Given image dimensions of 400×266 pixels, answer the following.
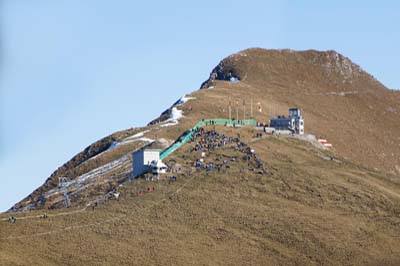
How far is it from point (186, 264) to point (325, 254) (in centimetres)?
1762

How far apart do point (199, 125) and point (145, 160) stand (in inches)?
815

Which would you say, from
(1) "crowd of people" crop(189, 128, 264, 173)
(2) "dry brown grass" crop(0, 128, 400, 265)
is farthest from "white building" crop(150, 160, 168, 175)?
(1) "crowd of people" crop(189, 128, 264, 173)

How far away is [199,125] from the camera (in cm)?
16588

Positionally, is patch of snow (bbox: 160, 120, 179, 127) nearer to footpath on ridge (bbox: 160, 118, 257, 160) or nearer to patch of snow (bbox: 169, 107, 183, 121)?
patch of snow (bbox: 169, 107, 183, 121)

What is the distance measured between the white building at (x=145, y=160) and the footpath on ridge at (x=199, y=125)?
232 centimetres

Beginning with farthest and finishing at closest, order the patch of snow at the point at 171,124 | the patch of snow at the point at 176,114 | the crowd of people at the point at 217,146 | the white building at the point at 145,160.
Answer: the patch of snow at the point at 176,114 → the patch of snow at the point at 171,124 → the crowd of people at the point at 217,146 → the white building at the point at 145,160

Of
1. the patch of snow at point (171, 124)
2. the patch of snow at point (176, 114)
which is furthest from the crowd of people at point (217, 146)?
the patch of snow at point (176, 114)

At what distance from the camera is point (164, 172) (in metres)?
145

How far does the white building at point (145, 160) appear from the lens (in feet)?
480

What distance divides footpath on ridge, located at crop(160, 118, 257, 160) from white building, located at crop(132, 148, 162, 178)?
2.32 m

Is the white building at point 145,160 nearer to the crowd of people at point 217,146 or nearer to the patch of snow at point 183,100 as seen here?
the crowd of people at point 217,146

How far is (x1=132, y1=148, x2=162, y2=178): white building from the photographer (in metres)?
146

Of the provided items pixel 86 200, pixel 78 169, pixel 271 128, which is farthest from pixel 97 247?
pixel 271 128

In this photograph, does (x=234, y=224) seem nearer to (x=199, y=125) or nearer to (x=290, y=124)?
(x=199, y=125)
